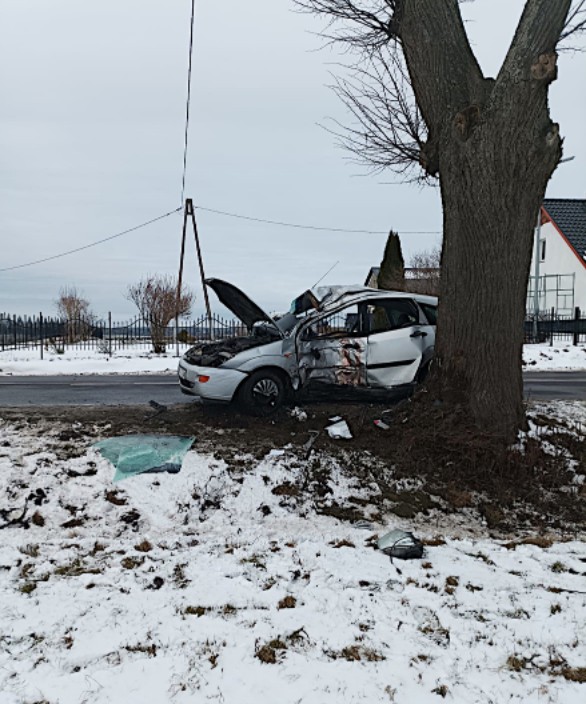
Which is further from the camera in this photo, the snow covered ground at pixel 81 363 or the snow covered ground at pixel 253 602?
the snow covered ground at pixel 81 363

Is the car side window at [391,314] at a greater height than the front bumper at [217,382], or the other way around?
the car side window at [391,314]

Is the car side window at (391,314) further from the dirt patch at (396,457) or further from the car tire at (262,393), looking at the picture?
Answer: the car tire at (262,393)

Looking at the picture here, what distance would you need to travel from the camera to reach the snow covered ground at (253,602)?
2549 millimetres

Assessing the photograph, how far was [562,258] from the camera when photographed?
105ft

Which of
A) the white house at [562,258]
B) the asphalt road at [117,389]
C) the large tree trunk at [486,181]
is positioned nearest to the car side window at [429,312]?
the large tree trunk at [486,181]

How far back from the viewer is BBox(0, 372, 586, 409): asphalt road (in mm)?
9688

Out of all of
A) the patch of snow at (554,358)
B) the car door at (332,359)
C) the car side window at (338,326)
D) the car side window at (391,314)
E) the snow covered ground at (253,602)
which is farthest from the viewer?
the patch of snow at (554,358)

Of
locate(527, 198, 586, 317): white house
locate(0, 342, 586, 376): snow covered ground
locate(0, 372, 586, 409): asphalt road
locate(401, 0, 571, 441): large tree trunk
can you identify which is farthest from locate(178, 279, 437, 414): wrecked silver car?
locate(527, 198, 586, 317): white house

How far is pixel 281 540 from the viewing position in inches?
171

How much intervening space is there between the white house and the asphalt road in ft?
57.6

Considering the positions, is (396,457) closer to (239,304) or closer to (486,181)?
(486,181)

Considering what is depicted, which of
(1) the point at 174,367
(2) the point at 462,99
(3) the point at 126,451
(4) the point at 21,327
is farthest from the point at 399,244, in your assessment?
(3) the point at 126,451

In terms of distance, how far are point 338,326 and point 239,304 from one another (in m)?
1.44

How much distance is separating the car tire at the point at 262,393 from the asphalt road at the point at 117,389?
2714 mm
